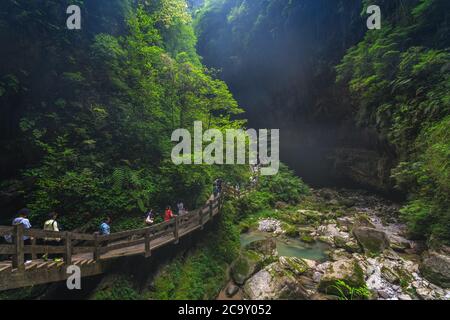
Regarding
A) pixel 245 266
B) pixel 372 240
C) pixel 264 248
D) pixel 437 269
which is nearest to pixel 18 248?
pixel 245 266

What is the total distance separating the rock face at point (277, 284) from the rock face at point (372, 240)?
11.2 ft

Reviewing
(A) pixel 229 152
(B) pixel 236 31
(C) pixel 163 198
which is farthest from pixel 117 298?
(B) pixel 236 31

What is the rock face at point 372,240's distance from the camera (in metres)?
10.1

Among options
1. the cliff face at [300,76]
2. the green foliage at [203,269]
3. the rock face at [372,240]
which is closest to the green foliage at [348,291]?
the rock face at [372,240]

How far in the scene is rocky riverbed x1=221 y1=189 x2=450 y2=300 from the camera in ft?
24.4

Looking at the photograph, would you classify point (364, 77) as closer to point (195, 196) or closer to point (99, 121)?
point (195, 196)

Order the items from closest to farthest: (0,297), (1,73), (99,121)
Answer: (0,297) → (1,73) → (99,121)

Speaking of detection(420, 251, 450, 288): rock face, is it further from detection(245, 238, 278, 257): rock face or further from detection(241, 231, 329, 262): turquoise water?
detection(245, 238, 278, 257): rock face

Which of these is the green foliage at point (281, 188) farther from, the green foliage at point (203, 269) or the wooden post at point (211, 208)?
the wooden post at point (211, 208)

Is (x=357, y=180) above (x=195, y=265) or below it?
above

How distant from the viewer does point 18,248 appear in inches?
179

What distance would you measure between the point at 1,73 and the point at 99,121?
426 centimetres

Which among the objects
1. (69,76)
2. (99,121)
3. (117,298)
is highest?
(69,76)

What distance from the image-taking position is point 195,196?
1188 centimetres
